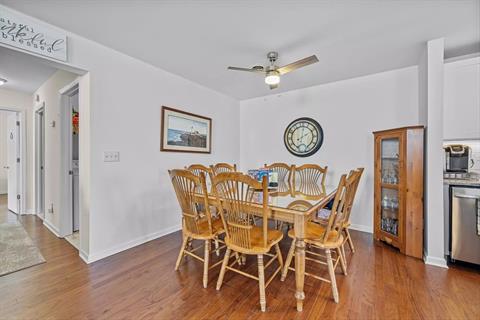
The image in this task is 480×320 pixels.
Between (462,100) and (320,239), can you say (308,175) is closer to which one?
(320,239)

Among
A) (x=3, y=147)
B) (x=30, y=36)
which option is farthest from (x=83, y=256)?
(x=3, y=147)

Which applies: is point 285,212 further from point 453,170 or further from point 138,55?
point 138,55

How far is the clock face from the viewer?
3.56m

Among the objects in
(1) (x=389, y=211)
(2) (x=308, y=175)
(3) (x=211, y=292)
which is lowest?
(3) (x=211, y=292)

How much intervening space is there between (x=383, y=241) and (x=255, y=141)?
2696 mm

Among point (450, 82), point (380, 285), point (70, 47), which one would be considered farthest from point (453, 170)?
point (70, 47)

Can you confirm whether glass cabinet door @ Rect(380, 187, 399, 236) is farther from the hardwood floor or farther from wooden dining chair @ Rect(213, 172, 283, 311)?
wooden dining chair @ Rect(213, 172, 283, 311)

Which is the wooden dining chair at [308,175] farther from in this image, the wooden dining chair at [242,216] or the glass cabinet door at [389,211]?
the wooden dining chair at [242,216]

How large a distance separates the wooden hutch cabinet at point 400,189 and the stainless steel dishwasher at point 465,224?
0.26 metres

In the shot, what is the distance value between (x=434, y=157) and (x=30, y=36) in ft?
13.3

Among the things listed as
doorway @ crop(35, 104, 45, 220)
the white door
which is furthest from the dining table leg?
the white door

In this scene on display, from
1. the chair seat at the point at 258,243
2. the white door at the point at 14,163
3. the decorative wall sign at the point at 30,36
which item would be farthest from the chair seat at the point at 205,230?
the white door at the point at 14,163

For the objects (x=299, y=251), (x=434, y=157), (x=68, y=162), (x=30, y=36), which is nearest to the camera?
(x=299, y=251)

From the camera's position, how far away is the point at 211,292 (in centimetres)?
174
